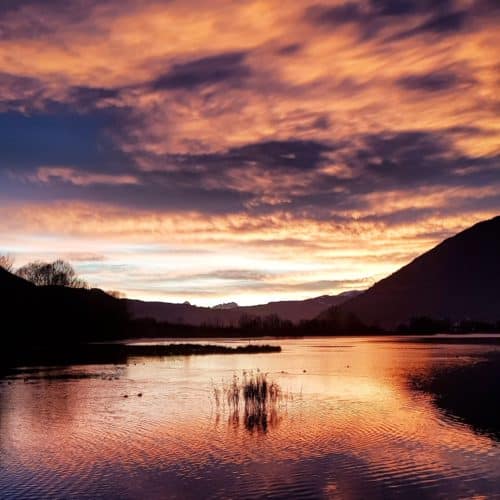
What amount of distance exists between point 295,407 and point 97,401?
1282cm

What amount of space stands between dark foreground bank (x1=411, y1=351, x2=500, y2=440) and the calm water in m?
1.12

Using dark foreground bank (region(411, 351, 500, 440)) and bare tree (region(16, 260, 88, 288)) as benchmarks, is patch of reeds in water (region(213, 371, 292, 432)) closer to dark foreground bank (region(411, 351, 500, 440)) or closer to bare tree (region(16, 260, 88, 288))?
dark foreground bank (region(411, 351, 500, 440))

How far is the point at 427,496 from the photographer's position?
18.7 metres

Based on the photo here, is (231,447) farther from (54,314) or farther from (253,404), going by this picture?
(54,314)

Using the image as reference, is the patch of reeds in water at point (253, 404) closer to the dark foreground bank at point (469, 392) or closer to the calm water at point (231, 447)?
the calm water at point (231, 447)

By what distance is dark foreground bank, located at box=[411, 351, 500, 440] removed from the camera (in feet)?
107

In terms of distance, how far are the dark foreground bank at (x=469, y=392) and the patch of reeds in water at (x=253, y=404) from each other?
992cm

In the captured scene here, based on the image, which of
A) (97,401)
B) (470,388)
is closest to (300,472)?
(97,401)

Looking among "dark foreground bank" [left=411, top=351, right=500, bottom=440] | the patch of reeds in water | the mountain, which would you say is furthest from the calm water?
the mountain

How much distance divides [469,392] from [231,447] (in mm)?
24613

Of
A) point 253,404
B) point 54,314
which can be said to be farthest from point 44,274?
point 253,404

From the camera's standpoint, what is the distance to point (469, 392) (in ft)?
147

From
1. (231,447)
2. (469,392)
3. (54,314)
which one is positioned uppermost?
(54,314)

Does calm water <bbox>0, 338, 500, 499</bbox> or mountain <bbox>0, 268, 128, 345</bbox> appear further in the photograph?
mountain <bbox>0, 268, 128, 345</bbox>
